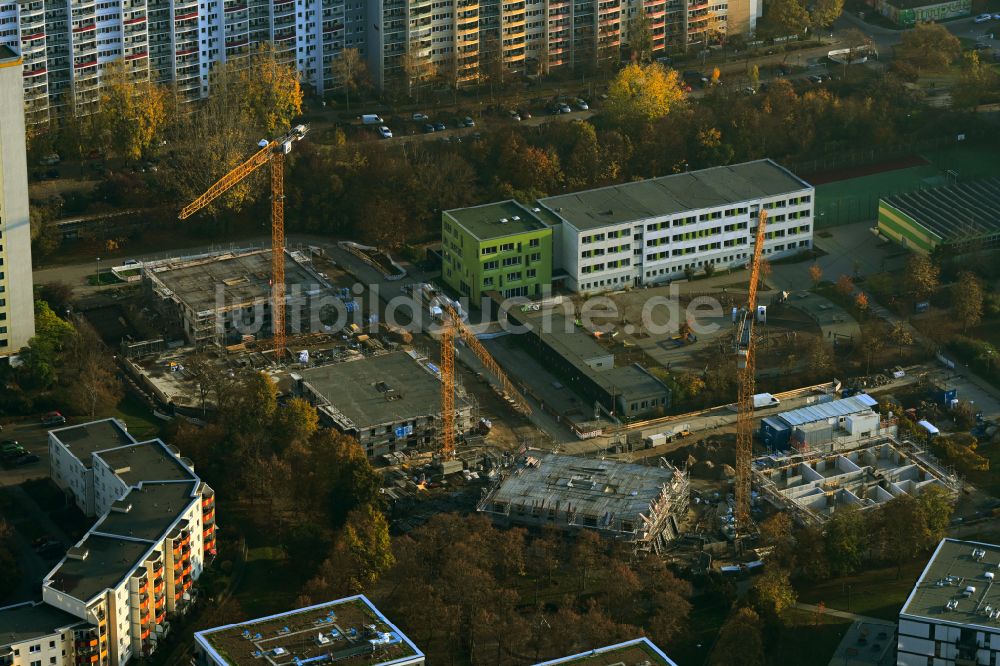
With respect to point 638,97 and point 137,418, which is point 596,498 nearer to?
point 137,418

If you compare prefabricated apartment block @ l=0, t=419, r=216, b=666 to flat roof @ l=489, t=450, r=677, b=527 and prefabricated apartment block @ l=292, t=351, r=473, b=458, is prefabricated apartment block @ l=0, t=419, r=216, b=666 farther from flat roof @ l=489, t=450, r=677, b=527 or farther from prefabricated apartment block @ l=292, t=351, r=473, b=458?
flat roof @ l=489, t=450, r=677, b=527

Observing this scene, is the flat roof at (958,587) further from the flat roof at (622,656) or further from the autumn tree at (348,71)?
the autumn tree at (348,71)

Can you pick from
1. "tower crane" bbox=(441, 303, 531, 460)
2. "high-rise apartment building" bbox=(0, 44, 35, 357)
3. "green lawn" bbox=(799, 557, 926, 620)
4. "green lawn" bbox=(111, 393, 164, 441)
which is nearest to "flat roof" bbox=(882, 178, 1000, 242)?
"tower crane" bbox=(441, 303, 531, 460)

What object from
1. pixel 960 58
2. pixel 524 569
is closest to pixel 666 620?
pixel 524 569

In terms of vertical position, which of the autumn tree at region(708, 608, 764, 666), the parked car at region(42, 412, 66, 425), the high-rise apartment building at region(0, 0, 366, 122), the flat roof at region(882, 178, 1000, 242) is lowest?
the autumn tree at region(708, 608, 764, 666)

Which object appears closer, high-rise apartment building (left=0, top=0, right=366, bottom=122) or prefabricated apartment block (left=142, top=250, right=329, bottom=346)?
prefabricated apartment block (left=142, top=250, right=329, bottom=346)

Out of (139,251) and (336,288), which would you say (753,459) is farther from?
(139,251)

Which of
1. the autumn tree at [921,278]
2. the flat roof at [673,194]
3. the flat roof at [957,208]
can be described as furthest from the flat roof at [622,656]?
the flat roof at [957,208]

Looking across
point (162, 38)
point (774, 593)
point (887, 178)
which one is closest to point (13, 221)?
point (162, 38)
